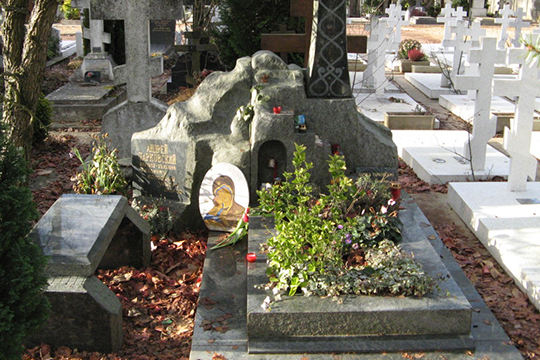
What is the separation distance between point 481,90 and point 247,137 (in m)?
3.22

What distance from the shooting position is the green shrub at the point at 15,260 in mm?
3717

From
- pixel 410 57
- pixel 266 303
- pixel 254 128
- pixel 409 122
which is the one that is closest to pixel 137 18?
pixel 254 128

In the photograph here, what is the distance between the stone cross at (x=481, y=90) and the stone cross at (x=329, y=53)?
182cm

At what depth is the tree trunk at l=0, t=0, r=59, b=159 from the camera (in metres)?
7.00

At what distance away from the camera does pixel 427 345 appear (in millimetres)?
4465

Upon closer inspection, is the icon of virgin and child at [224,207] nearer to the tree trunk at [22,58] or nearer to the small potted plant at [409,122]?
the tree trunk at [22,58]

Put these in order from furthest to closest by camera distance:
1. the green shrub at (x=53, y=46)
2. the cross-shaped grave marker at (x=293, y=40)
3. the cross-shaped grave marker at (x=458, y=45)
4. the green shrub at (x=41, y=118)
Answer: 1. the green shrub at (x=53, y=46)
2. the cross-shaped grave marker at (x=458, y=45)
3. the green shrub at (x=41, y=118)
4. the cross-shaped grave marker at (x=293, y=40)

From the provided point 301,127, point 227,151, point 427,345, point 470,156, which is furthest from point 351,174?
point 427,345

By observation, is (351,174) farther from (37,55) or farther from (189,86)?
(189,86)

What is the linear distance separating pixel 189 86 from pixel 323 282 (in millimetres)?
9673

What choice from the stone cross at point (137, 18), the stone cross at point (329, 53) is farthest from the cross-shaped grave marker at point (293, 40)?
the stone cross at point (329, 53)

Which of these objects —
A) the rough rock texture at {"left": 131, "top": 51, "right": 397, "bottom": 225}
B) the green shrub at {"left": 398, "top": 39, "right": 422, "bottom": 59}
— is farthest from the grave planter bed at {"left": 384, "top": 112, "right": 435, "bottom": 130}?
Result: the green shrub at {"left": 398, "top": 39, "right": 422, "bottom": 59}

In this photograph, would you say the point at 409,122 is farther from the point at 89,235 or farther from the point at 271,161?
the point at 89,235

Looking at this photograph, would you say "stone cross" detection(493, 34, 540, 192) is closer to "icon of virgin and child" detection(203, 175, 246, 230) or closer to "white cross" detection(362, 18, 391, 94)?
"icon of virgin and child" detection(203, 175, 246, 230)
